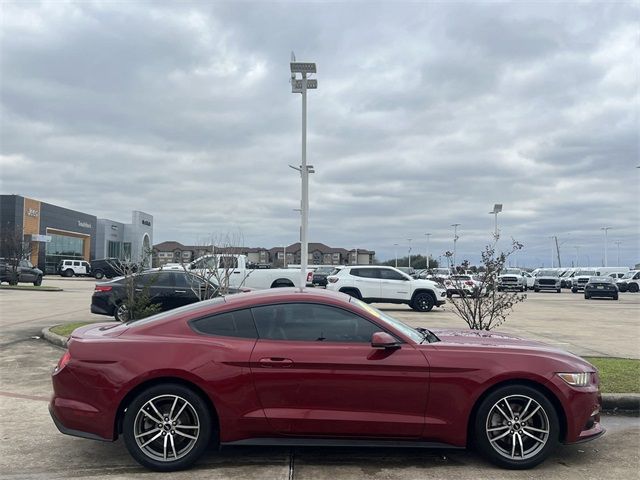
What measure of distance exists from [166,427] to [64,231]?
66939 millimetres

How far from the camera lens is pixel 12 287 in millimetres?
29734

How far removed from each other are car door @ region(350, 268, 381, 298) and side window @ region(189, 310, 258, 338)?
14.7 m

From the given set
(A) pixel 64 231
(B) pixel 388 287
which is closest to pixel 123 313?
(B) pixel 388 287

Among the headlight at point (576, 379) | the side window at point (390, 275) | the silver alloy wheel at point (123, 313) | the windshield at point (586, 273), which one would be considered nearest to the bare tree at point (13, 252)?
the silver alloy wheel at point (123, 313)

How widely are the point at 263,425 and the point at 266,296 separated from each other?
1.10 meters

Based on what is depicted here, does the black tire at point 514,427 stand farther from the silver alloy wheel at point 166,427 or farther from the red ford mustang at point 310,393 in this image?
the silver alloy wheel at point 166,427

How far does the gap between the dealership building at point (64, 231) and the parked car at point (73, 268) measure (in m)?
2.99

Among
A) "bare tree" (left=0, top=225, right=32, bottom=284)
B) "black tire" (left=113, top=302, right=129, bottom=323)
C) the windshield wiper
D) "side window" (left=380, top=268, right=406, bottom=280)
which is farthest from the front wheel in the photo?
"bare tree" (left=0, top=225, right=32, bottom=284)

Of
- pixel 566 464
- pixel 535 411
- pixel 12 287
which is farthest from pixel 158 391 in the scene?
pixel 12 287

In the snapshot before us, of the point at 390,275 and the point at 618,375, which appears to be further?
the point at 390,275

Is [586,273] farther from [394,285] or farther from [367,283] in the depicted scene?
[367,283]

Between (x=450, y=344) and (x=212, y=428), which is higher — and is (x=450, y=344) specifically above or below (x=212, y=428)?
above

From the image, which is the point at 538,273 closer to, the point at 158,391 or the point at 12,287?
the point at 12,287

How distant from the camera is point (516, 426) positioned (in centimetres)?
460
